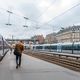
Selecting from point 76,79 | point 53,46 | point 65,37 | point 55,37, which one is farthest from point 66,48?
point 55,37

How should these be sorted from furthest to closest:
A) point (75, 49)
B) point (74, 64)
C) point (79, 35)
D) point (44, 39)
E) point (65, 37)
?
point (44, 39) < point (65, 37) < point (79, 35) < point (75, 49) < point (74, 64)

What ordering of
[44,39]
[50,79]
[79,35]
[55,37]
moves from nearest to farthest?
1. [50,79]
2. [79,35]
3. [55,37]
4. [44,39]

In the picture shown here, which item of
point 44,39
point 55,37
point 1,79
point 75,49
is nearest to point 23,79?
point 1,79

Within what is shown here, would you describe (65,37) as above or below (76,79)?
above

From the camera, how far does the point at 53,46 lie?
261 ft

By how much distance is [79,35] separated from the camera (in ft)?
419

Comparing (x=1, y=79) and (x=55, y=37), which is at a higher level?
(x=55, y=37)

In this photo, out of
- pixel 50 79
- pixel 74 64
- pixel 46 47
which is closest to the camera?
pixel 50 79

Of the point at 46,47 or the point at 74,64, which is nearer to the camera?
the point at 74,64

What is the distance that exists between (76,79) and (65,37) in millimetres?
131183

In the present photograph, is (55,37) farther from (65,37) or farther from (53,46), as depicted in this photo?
(53,46)

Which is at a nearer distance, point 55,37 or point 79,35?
point 79,35

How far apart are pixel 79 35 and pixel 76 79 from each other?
11718 cm

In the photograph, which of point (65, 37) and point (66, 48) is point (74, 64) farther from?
point (65, 37)
